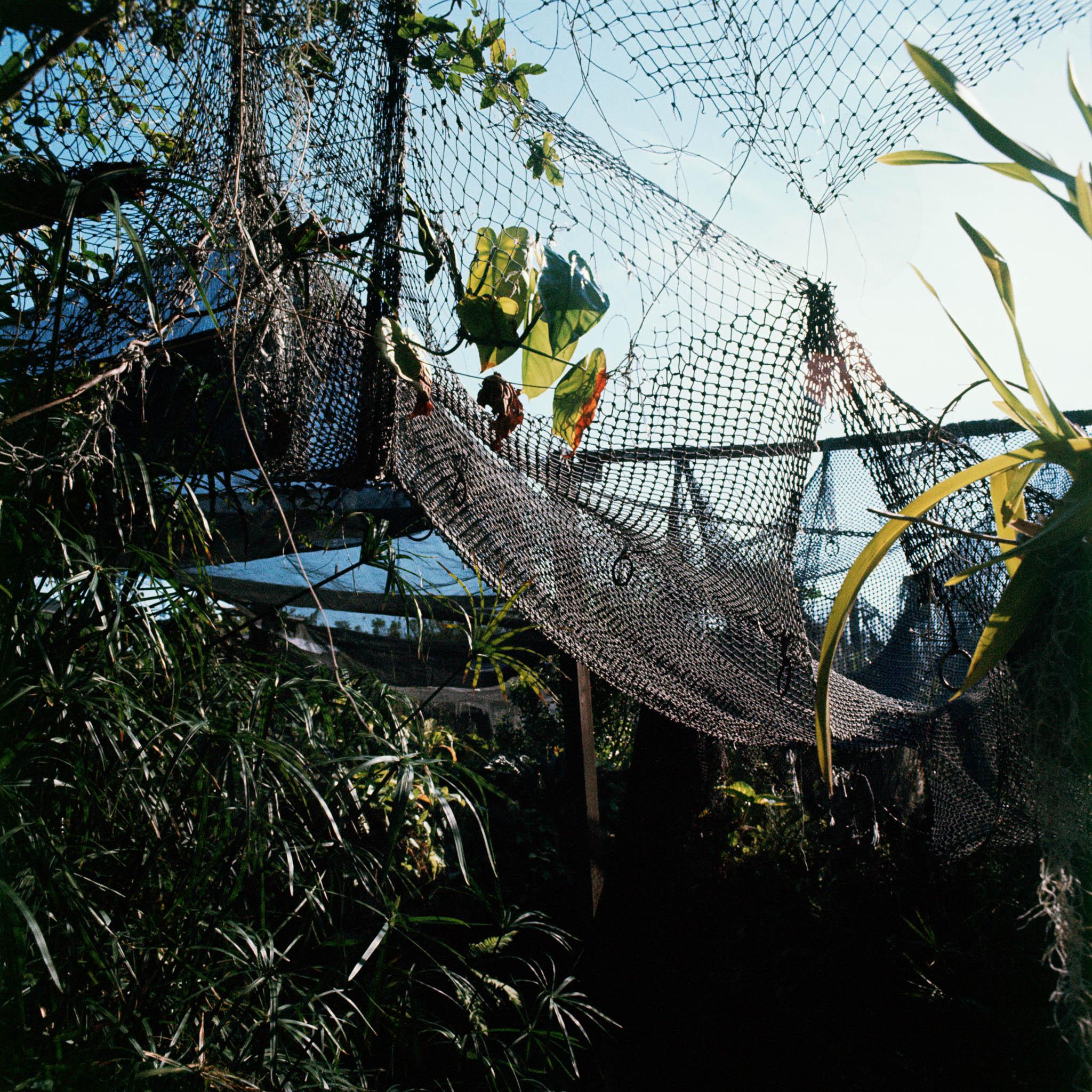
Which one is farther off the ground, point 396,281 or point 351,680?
Answer: point 396,281

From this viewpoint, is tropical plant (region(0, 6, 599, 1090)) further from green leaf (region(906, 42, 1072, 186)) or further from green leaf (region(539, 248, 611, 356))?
green leaf (region(906, 42, 1072, 186))

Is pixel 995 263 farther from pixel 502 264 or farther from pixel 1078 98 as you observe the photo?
pixel 502 264

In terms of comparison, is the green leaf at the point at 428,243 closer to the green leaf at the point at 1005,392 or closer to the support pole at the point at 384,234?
the support pole at the point at 384,234

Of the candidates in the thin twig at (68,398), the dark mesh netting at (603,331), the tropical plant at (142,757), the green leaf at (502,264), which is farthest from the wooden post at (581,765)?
the thin twig at (68,398)

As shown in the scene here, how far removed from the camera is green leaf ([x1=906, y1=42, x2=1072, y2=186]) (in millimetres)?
672

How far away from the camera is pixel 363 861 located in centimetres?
115

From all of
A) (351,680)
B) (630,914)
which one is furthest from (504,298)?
(630,914)

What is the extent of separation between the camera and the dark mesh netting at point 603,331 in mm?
1221

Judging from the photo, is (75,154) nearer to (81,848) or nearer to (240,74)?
(240,74)

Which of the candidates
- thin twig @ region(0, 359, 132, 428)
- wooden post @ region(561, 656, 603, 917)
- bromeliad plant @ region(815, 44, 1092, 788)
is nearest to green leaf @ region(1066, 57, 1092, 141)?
bromeliad plant @ region(815, 44, 1092, 788)

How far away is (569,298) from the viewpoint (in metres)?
1.21

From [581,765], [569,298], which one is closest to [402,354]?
[569,298]

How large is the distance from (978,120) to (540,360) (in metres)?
0.70

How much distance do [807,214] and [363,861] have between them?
121 cm
